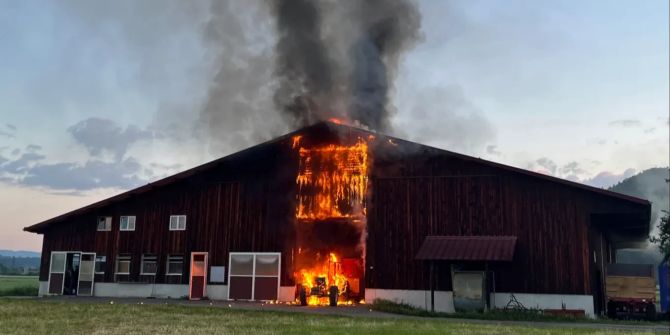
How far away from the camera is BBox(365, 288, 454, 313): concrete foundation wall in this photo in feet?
79.3

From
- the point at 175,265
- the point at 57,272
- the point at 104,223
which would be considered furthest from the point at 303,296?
the point at 57,272

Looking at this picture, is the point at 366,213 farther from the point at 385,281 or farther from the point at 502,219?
the point at 502,219

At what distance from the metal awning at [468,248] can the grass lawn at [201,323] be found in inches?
209

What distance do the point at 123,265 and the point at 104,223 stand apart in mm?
2621

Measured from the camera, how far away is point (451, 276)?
24.3 metres

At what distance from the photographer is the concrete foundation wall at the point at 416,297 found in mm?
24172

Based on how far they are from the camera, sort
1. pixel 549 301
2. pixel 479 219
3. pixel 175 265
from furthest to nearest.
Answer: pixel 175 265 → pixel 479 219 → pixel 549 301

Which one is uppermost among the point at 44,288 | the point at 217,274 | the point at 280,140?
the point at 280,140

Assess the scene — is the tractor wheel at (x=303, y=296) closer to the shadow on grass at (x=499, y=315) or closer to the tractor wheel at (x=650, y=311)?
the shadow on grass at (x=499, y=315)

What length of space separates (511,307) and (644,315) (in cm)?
541

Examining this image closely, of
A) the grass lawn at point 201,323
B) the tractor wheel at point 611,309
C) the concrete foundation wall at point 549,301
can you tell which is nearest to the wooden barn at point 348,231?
the concrete foundation wall at point 549,301

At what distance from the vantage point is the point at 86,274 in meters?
30.5

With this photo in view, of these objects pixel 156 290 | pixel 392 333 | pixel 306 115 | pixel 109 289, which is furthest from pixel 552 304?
pixel 109 289

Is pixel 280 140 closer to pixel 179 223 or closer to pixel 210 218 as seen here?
pixel 210 218
